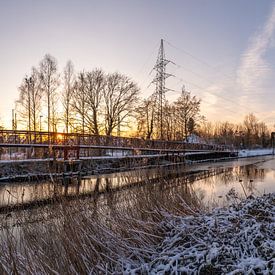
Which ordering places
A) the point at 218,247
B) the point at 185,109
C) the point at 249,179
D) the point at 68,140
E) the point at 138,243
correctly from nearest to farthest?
the point at 218,247 → the point at 138,243 → the point at 249,179 → the point at 68,140 → the point at 185,109

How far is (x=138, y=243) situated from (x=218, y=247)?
179 centimetres

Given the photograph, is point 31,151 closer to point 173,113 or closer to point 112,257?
point 112,257

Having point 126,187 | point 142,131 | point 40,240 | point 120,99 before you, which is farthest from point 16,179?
point 142,131

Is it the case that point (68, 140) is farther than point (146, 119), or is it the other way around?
point (146, 119)

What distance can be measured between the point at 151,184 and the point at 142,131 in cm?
5764

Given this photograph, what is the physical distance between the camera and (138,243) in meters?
6.71

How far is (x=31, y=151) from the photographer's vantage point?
2964 centimetres

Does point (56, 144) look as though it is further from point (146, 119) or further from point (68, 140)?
point (146, 119)

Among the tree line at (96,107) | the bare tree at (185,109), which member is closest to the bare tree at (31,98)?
the tree line at (96,107)

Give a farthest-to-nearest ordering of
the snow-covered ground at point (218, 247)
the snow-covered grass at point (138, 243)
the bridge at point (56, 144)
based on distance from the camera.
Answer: the bridge at point (56, 144) → the snow-covered grass at point (138, 243) → the snow-covered ground at point (218, 247)

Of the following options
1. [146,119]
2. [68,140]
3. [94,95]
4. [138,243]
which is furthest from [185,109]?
[138,243]

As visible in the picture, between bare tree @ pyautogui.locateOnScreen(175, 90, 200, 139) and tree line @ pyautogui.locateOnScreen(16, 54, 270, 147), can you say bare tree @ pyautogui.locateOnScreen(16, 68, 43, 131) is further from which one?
bare tree @ pyautogui.locateOnScreen(175, 90, 200, 139)

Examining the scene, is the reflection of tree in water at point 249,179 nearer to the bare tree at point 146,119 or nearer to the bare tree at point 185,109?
the bare tree at point 146,119

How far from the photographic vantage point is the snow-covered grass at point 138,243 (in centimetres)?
513
